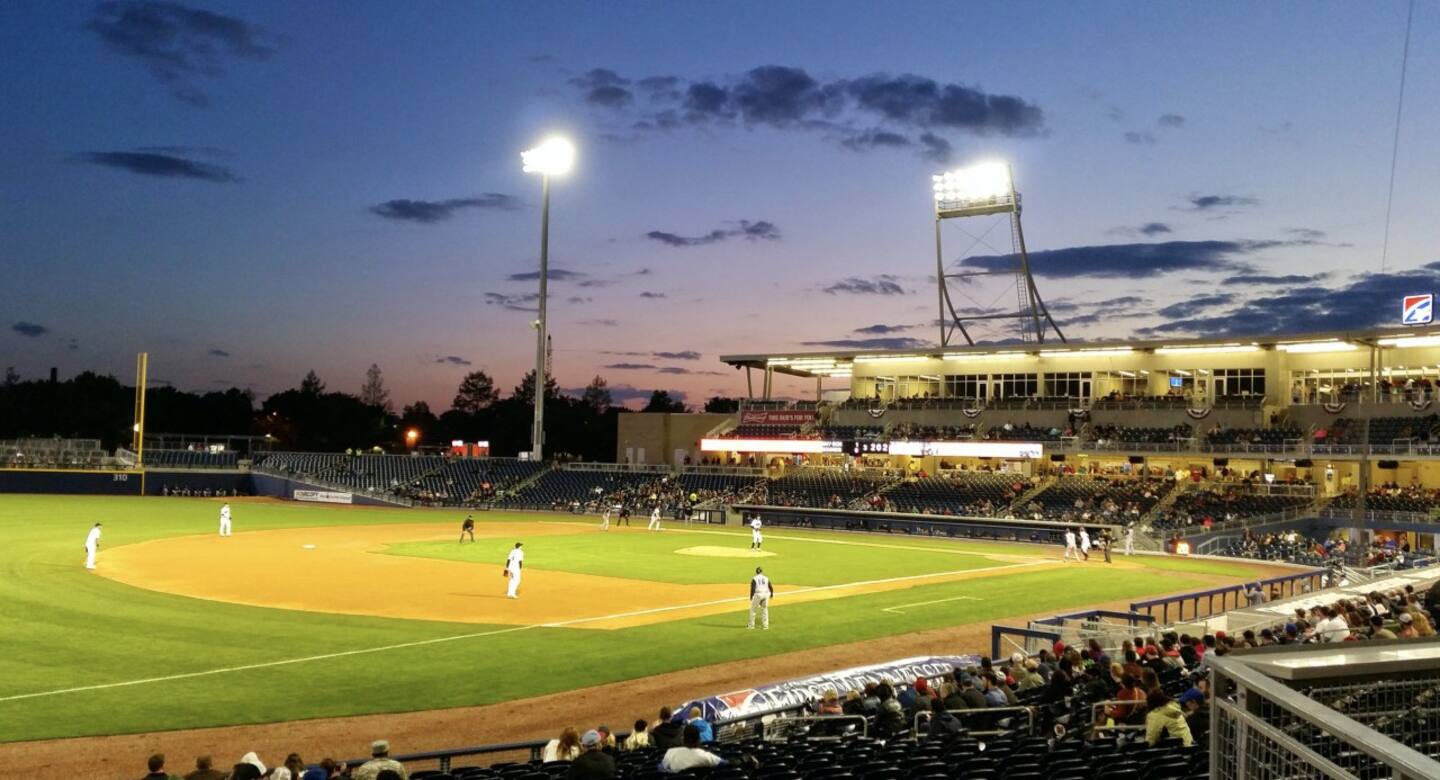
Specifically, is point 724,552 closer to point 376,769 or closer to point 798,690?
point 798,690

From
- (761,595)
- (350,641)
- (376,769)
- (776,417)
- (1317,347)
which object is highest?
(1317,347)

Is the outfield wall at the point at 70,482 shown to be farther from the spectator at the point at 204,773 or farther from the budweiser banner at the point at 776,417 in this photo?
the spectator at the point at 204,773

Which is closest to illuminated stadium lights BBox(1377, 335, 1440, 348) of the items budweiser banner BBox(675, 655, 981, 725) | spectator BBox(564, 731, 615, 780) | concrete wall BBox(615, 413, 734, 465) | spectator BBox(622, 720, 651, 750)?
concrete wall BBox(615, 413, 734, 465)

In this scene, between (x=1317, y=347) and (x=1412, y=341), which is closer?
(x=1412, y=341)

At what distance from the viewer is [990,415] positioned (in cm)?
7025

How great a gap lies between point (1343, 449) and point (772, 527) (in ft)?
98.9

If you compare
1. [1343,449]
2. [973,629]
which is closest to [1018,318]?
[1343,449]

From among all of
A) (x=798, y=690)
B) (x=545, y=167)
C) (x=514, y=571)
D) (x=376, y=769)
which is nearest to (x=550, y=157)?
(x=545, y=167)

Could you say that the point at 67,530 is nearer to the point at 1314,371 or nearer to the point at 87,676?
the point at 87,676

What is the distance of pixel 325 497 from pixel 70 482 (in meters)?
16.5

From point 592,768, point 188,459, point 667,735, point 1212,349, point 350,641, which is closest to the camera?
point 592,768

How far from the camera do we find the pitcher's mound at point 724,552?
43.6 metres

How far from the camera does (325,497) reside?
7569cm

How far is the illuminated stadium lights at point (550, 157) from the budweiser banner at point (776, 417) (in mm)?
22530
